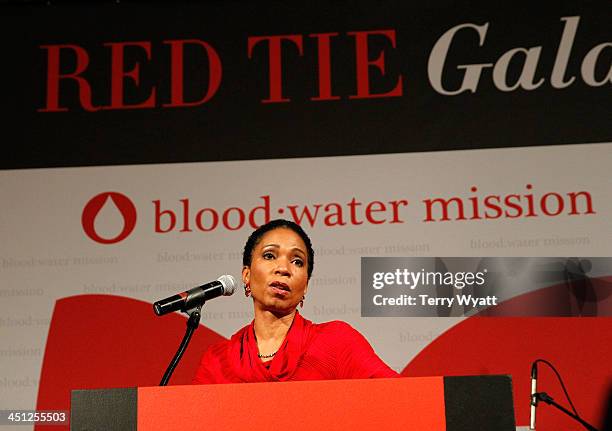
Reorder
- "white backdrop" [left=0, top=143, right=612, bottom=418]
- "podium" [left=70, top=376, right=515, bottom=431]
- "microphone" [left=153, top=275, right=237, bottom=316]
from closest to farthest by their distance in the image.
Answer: "podium" [left=70, top=376, right=515, bottom=431] < "microphone" [left=153, top=275, right=237, bottom=316] < "white backdrop" [left=0, top=143, right=612, bottom=418]

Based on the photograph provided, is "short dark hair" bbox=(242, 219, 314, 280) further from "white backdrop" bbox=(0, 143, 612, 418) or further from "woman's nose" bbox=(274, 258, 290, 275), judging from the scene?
"white backdrop" bbox=(0, 143, 612, 418)

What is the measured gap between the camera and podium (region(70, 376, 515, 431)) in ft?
4.81

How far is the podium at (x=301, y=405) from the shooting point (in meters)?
1.46

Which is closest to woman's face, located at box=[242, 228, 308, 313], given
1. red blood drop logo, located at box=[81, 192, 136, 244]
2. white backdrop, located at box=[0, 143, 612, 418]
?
white backdrop, located at box=[0, 143, 612, 418]

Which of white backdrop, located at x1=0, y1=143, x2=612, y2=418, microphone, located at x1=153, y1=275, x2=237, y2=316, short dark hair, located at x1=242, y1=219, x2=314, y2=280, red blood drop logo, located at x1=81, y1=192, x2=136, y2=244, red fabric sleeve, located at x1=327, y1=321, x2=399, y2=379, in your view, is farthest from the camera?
red blood drop logo, located at x1=81, y1=192, x2=136, y2=244

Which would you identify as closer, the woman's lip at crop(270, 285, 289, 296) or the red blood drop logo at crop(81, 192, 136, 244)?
the woman's lip at crop(270, 285, 289, 296)

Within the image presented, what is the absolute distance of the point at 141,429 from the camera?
1498 millimetres

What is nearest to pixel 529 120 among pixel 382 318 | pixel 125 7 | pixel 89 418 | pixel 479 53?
pixel 479 53

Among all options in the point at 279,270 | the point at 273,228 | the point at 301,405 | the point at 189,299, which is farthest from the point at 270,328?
the point at 301,405

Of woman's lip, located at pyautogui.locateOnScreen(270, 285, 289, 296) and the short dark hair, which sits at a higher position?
the short dark hair

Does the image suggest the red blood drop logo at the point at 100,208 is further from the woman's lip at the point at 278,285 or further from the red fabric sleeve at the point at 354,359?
the red fabric sleeve at the point at 354,359

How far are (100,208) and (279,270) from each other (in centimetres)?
116

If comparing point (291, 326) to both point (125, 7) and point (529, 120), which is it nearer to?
point (529, 120)

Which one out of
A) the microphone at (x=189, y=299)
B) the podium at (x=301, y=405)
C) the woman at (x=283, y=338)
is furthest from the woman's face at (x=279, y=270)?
the podium at (x=301, y=405)
